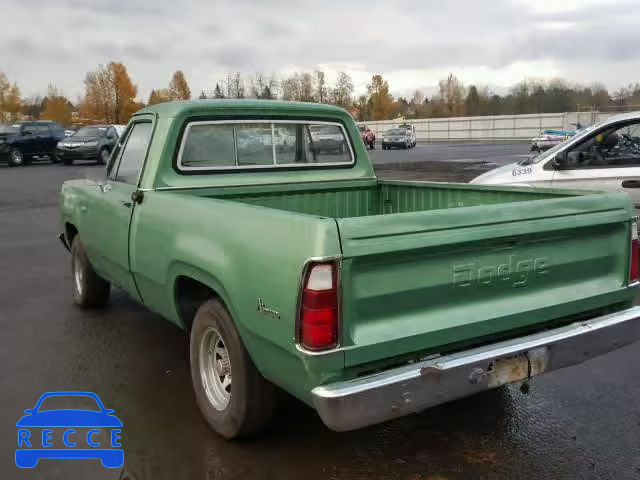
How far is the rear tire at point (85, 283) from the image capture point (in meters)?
5.83

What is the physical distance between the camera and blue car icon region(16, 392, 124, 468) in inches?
136

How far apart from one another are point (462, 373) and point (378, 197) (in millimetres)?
2800

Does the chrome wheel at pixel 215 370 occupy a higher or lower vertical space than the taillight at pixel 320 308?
lower

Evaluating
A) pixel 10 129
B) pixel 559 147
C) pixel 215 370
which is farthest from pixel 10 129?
pixel 215 370

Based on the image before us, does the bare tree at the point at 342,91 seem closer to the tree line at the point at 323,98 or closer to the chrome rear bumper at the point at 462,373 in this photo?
the tree line at the point at 323,98

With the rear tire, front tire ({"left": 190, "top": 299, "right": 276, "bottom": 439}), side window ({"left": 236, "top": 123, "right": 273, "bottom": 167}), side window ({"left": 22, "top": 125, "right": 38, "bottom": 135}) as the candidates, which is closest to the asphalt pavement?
front tire ({"left": 190, "top": 299, "right": 276, "bottom": 439})

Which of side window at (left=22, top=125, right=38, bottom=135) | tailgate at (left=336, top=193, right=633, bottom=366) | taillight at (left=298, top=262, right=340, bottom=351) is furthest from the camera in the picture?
side window at (left=22, top=125, right=38, bottom=135)

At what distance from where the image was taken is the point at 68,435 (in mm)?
3670

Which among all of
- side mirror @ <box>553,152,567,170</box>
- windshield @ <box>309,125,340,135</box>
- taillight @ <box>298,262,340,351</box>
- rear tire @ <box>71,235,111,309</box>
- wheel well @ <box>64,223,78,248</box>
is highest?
windshield @ <box>309,125,340,135</box>

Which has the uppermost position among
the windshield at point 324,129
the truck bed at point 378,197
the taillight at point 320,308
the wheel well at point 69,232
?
the windshield at point 324,129

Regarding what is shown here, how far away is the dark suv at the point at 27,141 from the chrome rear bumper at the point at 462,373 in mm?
27637

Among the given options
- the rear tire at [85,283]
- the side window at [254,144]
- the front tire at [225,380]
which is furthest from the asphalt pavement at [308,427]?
the side window at [254,144]

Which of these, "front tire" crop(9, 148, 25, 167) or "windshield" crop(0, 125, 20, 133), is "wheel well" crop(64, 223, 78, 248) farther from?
"windshield" crop(0, 125, 20, 133)

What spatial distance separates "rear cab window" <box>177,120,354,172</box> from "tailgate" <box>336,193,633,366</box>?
221 cm
